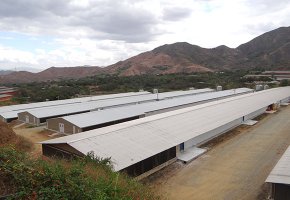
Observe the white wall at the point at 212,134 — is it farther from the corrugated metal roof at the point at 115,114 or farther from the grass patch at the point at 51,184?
the grass patch at the point at 51,184

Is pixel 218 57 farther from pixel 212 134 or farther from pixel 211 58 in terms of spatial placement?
pixel 212 134

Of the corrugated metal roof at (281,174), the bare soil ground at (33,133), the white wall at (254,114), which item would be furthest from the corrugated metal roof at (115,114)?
the corrugated metal roof at (281,174)

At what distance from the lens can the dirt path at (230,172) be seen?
19.2 metres

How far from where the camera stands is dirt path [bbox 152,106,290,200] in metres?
19.2

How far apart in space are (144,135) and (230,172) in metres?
6.91

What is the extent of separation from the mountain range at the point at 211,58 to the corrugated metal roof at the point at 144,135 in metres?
119

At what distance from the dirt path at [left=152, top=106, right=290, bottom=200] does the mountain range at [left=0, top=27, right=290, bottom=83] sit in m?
123

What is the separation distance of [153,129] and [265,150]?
10.5m

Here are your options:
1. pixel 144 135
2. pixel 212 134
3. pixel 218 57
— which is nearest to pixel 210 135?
pixel 212 134

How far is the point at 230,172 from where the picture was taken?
22.8 m

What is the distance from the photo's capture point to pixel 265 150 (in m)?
28.6

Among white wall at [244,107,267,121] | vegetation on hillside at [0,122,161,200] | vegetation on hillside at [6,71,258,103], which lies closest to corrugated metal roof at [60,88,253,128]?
white wall at [244,107,267,121]

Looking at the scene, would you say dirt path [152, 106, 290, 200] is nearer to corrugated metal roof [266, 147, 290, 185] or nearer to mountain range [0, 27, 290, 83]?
corrugated metal roof [266, 147, 290, 185]

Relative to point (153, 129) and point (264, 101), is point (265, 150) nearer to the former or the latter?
point (153, 129)
